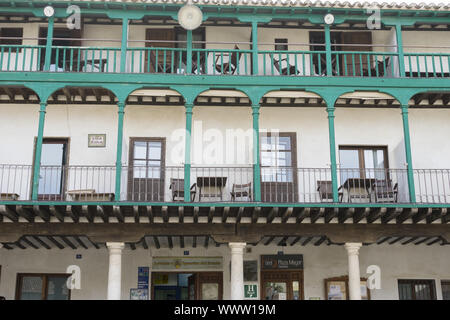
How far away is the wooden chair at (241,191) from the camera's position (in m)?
14.7

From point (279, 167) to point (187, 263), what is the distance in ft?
11.6

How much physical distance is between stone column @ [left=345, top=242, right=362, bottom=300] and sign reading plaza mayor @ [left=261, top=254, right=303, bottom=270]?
2.36m

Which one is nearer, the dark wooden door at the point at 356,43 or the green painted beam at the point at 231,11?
the green painted beam at the point at 231,11

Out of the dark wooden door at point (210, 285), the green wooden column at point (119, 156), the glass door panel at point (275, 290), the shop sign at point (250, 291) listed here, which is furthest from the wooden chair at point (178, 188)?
the glass door panel at point (275, 290)

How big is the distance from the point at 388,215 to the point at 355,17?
513cm

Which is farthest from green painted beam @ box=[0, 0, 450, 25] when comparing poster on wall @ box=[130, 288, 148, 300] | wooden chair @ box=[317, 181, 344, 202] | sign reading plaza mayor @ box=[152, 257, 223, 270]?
poster on wall @ box=[130, 288, 148, 300]

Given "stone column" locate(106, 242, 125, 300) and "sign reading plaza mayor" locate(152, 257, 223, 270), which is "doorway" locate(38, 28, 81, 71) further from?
"sign reading plaza mayor" locate(152, 257, 223, 270)

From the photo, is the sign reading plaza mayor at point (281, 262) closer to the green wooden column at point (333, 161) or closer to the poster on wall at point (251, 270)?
the poster on wall at point (251, 270)

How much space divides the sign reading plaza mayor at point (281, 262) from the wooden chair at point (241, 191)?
89.9 inches

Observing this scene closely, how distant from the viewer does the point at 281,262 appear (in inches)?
641
